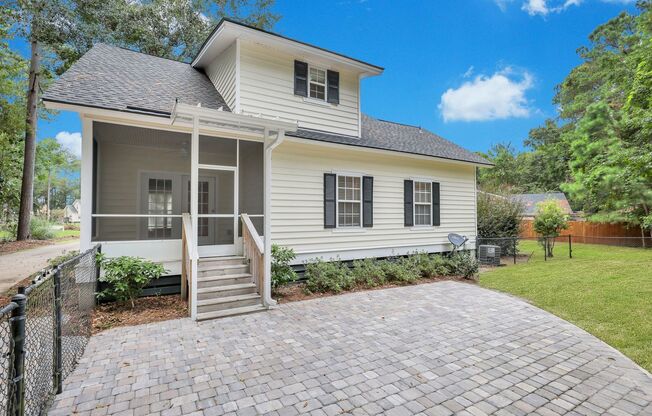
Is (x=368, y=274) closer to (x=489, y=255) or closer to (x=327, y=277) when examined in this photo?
(x=327, y=277)

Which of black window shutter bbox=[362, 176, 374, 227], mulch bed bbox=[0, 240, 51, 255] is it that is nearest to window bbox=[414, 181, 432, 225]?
black window shutter bbox=[362, 176, 374, 227]

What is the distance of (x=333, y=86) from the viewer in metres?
9.12

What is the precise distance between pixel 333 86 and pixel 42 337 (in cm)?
830

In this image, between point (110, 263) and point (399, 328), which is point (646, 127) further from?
point (110, 263)

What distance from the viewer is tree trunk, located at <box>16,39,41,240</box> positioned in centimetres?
1466

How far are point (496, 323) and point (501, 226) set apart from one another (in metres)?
9.81

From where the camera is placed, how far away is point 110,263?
539 cm

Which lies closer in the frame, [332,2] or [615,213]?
[615,213]

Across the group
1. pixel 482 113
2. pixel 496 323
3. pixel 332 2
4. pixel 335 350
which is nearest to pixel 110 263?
pixel 335 350

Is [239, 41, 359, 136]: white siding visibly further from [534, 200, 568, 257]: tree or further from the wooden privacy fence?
the wooden privacy fence

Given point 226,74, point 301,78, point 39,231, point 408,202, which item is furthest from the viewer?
point 39,231

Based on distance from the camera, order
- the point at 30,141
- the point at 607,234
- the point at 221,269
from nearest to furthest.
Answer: the point at 221,269, the point at 30,141, the point at 607,234

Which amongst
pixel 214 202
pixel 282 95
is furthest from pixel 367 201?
pixel 214 202

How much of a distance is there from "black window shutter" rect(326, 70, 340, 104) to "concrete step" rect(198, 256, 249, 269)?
5.13 meters
